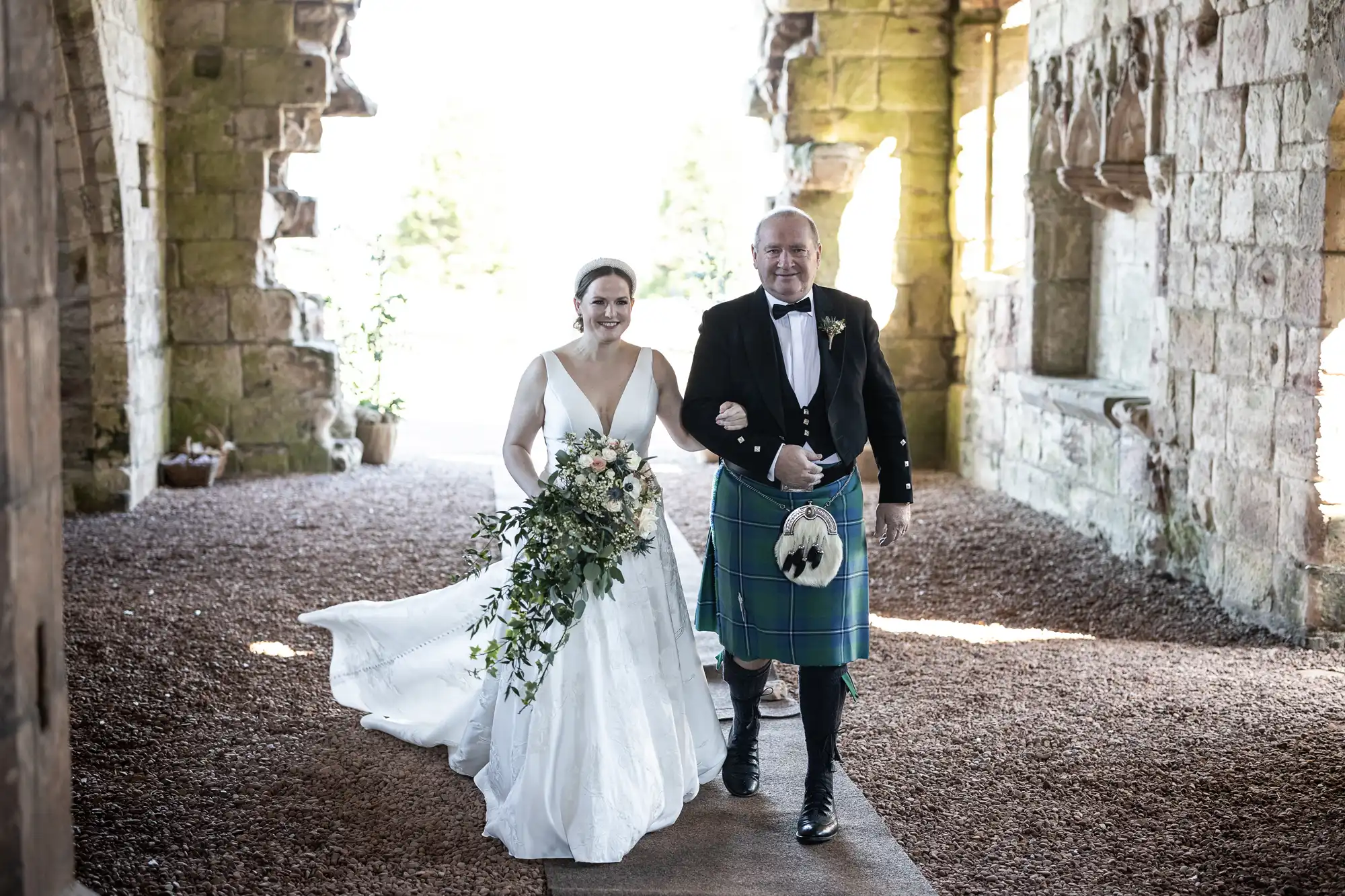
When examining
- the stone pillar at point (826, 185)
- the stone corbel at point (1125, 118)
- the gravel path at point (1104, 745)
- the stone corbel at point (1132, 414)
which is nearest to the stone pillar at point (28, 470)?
the gravel path at point (1104, 745)

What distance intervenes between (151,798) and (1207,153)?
5.08 meters

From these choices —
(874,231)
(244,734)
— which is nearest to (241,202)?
(874,231)

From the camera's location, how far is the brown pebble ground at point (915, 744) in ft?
12.0

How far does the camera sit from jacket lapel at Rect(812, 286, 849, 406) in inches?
151

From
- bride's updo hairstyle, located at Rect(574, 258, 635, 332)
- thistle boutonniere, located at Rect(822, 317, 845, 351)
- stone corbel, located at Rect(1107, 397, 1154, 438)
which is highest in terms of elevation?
bride's updo hairstyle, located at Rect(574, 258, 635, 332)

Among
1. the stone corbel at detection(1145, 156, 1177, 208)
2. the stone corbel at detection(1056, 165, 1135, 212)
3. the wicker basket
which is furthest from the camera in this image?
the wicker basket

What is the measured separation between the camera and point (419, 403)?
15.6 m

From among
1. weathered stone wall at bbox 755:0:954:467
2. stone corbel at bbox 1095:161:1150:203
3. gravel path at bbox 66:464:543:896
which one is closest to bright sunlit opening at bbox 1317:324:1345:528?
stone corbel at bbox 1095:161:1150:203

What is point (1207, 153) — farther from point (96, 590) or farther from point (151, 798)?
point (96, 590)

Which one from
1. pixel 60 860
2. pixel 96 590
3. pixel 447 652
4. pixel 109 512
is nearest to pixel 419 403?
pixel 109 512

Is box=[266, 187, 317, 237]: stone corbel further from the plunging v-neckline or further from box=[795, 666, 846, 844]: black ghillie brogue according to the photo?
box=[795, 666, 846, 844]: black ghillie brogue

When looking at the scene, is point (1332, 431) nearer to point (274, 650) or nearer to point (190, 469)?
point (274, 650)

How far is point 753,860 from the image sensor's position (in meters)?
3.69

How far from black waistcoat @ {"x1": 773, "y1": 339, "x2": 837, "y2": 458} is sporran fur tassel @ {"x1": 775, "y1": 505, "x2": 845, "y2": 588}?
18 cm
